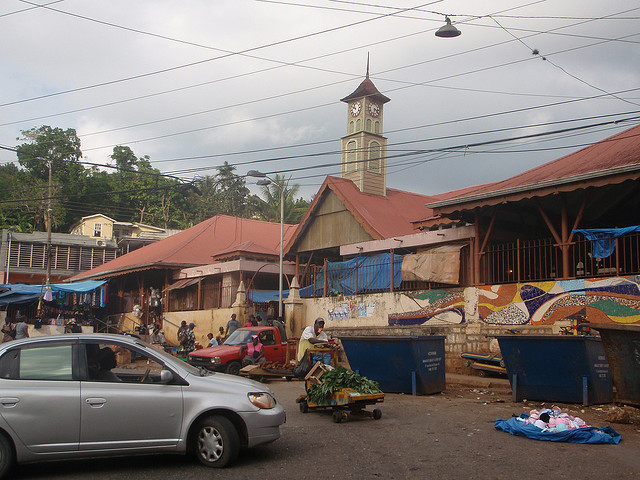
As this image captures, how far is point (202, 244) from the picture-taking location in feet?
113

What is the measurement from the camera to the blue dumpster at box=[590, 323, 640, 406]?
31.9ft

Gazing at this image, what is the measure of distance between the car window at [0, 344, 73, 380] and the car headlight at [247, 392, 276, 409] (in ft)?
6.60

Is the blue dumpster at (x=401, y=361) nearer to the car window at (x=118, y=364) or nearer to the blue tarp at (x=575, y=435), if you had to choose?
the blue tarp at (x=575, y=435)

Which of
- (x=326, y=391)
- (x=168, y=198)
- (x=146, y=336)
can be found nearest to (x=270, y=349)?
(x=326, y=391)

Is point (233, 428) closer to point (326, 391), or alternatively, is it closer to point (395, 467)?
point (395, 467)

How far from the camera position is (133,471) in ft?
23.8

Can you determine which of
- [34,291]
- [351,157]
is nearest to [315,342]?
[351,157]

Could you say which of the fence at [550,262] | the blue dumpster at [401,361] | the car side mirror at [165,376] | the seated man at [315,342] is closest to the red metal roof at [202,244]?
the fence at [550,262]

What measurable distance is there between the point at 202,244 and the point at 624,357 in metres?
26.8

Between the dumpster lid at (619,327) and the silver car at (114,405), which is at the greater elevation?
the dumpster lid at (619,327)

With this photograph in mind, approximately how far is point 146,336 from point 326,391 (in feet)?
73.2

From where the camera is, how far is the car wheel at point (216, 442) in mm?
7246

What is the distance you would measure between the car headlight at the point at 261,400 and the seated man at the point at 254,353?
9874 millimetres

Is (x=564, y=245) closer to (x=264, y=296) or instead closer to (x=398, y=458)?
(x=398, y=458)
